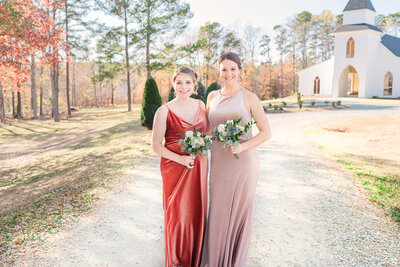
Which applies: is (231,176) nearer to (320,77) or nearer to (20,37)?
(20,37)

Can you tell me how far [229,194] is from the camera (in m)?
3.43

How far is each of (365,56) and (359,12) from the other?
18.1ft

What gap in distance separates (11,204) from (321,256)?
24.0ft

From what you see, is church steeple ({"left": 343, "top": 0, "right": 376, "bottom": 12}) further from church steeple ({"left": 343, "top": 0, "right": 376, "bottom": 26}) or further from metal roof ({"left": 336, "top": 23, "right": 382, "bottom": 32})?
metal roof ({"left": 336, "top": 23, "right": 382, "bottom": 32})

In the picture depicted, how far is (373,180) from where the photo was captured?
7.77 m

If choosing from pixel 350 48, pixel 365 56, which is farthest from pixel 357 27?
pixel 365 56

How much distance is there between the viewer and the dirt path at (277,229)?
4079 millimetres

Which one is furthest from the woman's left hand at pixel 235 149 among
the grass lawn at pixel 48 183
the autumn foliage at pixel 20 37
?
the autumn foliage at pixel 20 37

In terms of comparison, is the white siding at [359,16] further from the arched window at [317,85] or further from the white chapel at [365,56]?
the arched window at [317,85]

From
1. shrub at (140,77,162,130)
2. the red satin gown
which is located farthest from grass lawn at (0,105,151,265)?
the red satin gown

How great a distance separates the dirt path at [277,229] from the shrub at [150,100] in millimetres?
8836

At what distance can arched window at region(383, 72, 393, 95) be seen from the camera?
32772 mm

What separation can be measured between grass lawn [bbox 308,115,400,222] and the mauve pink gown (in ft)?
12.5

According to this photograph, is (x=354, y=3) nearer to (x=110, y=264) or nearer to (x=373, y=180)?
(x=373, y=180)
